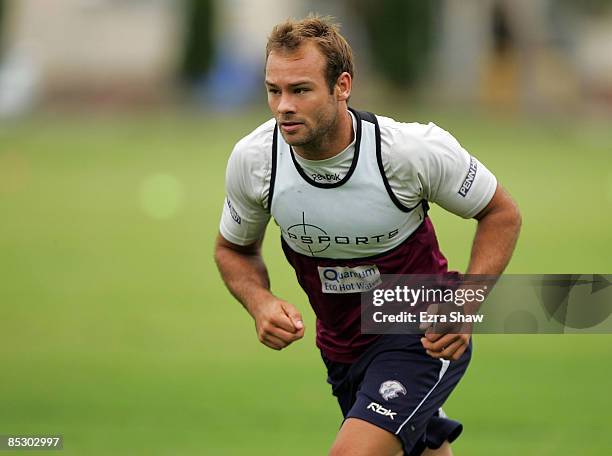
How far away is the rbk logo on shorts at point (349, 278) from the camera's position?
6379mm

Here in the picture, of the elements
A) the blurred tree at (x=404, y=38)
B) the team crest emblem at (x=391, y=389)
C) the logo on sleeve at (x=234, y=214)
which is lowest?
the team crest emblem at (x=391, y=389)

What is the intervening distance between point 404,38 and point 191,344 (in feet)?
101

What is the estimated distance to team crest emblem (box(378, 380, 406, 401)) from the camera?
617 cm

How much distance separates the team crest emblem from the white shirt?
0.88m

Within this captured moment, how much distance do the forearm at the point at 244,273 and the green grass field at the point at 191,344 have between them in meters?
2.23

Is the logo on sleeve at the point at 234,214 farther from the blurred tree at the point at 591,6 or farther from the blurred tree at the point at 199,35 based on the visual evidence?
the blurred tree at the point at 591,6

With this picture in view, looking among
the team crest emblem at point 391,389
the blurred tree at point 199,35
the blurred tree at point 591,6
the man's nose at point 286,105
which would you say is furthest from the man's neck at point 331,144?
the blurred tree at point 591,6

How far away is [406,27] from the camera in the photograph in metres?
42.2

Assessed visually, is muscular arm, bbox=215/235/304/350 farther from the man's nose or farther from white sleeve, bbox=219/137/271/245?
the man's nose

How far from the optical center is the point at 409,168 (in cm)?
605

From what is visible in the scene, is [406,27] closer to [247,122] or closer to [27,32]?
[247,122]

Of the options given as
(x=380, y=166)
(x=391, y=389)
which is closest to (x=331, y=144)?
(x=380, y=166)

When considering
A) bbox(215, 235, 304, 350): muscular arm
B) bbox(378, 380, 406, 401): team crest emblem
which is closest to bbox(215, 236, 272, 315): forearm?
bbox(215, 235, 304, 350): muscular arm

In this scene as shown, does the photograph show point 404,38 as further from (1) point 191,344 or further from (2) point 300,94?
(2) point 300,94
